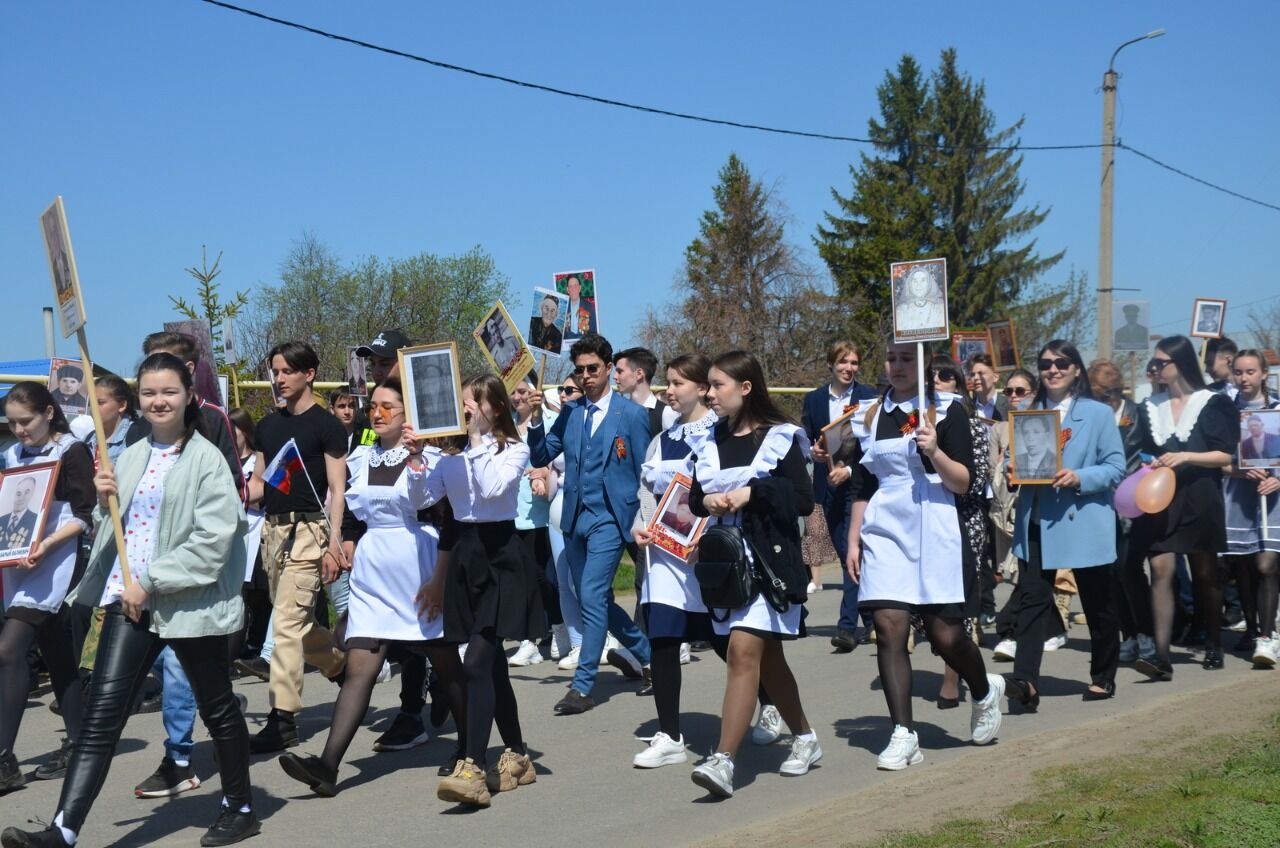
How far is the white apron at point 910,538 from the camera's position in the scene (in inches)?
264

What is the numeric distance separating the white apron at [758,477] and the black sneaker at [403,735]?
2161mm

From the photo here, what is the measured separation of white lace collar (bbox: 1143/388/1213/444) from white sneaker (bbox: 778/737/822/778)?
413 centimetres

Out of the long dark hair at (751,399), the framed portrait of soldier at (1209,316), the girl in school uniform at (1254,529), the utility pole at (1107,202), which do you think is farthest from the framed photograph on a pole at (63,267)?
the utility pole at (1107,202)

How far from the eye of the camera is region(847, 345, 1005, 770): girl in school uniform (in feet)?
21.9

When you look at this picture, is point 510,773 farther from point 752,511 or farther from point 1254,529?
point 1254,529

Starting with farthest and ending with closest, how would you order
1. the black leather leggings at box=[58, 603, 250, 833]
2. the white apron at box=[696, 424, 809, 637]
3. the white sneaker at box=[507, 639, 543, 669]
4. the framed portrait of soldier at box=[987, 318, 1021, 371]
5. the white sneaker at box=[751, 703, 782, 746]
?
the framed portrait of soldier at box=[987, 318, 1021, 371]
the white sneaker at box=[507, 639, 543, 669]
the white sneaker at box=[751, 703, 782, 746]
the white apron at box=[696, 424, 809, 637]
the black leather leggings at box=[58, 603, 250, 833]

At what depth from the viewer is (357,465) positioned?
6.65m

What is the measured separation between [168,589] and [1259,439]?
7.78 meters

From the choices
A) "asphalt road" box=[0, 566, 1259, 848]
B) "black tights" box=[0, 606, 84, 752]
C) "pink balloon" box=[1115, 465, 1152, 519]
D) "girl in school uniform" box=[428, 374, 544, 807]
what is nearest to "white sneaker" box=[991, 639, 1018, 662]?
"asphalt road" box=[0, 566, 1259, 848]

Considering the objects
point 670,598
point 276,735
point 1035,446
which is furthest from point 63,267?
point 1035,446

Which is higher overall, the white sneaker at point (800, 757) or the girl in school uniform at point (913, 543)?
the girl in school uniform at point (913, 543)

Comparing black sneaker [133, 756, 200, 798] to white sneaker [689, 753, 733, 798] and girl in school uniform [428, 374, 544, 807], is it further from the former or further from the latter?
white sneaker [689, 753, 733, 798]

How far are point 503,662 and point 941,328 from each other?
2758 millimetres

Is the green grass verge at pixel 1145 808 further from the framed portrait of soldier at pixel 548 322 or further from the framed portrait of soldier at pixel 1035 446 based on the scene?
the framed portrait of soldier at pixel 548 322
